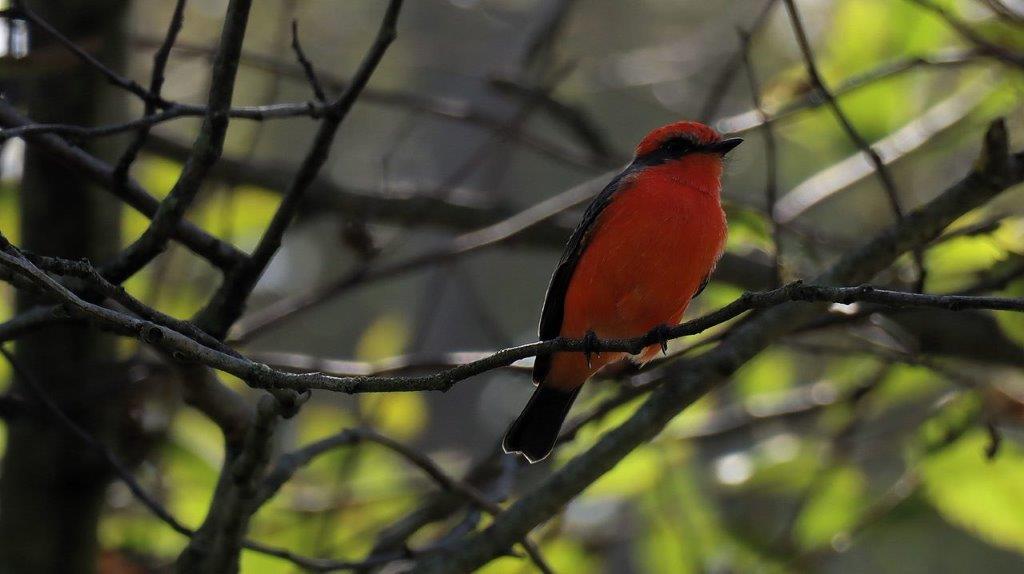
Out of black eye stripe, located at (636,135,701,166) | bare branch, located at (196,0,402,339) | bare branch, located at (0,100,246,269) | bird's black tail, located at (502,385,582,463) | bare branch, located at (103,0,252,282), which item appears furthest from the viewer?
black eye stripe, located at (636,135,701,166)

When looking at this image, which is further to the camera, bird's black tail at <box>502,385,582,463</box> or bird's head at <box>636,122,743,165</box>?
bird's head at <box>636,122,743,165</box>

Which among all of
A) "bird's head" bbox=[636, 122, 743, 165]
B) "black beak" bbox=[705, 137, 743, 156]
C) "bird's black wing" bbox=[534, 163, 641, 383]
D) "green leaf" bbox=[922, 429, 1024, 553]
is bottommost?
"green leaf" bbox=[922, 429, 1024, 553]

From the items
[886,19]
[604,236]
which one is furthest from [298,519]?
[886,19]

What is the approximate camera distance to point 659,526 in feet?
16.6

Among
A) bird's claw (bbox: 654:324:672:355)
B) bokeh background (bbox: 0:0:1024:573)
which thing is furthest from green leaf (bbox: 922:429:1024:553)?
bird's claw (bbox: 654:324:672:355)

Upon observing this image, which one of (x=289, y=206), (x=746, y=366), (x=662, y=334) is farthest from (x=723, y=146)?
(x=289, y=206)

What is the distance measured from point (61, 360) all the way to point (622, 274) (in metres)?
2.00

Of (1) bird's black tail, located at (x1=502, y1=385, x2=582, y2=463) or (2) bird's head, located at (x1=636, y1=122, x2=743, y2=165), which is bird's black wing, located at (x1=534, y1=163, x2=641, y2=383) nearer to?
(1) bird's black tail, located at (x1=502, y1=385, x2=582, y2=463)

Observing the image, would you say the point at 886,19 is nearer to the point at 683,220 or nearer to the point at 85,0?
the point at 683,220

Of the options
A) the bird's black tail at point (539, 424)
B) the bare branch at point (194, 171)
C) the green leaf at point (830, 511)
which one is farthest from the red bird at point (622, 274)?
the bare branch at point (194, 171)

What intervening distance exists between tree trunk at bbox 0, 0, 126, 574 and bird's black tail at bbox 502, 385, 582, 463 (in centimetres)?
142

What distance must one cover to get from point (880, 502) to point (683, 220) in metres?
1.66

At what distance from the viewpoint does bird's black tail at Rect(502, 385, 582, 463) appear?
4.11 meters

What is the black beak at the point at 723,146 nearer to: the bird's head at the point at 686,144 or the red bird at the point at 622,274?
the bird's head at the point at 686,144
